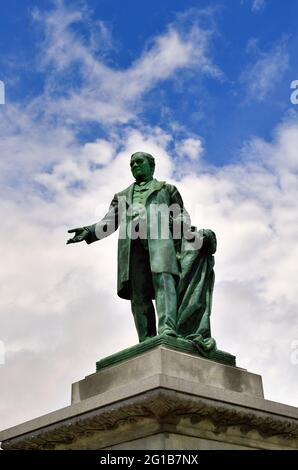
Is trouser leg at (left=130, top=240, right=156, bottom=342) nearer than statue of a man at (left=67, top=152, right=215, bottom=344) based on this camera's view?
No

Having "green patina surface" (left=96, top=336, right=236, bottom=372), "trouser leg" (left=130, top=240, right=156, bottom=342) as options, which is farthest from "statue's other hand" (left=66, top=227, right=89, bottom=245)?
"green patina surface" (left=96, top=336, right=236, bottom=372)

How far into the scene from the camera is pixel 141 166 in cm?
1176

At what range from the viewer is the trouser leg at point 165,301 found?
1002 cm

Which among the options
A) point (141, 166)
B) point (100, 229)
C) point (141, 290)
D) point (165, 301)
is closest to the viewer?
point (165, 301)

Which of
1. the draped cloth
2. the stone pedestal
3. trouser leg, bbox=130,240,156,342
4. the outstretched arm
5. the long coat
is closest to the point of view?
the stone pedestal

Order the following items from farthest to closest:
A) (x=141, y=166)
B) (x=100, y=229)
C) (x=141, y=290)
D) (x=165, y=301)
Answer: (x=141, y=166) < (x=100, y=229) < (x=141, y=290) < (x=165, y=301)

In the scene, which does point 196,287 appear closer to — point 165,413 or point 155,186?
point 155,186

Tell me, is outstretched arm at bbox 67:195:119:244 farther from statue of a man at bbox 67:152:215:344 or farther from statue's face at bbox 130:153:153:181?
statue's face at bbox 130:153:153:181

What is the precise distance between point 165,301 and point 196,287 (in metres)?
0.75

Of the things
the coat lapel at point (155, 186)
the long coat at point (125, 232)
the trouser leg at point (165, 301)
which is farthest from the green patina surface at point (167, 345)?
the coat lapel at point (155, 186)

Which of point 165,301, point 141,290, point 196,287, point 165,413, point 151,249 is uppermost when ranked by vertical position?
point 151,249

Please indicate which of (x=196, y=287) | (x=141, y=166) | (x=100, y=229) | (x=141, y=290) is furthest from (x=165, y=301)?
(x=141, y=166)

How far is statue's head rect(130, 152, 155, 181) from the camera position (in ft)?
38.6

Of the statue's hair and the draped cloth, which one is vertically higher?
the statue's hair
